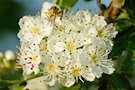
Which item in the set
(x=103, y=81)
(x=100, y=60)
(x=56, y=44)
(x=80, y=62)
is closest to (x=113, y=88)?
(x=103, y=81)

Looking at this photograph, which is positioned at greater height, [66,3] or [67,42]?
[66,3]

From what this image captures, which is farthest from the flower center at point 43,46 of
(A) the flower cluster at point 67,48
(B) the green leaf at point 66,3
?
(B) the green leaf at point 66,3

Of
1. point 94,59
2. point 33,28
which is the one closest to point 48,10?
point 33,28

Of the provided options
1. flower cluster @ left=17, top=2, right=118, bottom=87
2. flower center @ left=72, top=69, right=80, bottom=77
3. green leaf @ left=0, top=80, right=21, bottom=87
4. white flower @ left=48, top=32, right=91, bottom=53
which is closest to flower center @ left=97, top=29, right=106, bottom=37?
flower cluster @ left=17, top=2, right=118, bottom=87

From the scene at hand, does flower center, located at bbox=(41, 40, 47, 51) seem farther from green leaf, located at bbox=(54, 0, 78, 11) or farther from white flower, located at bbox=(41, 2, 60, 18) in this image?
green leaf, located at bbox=(54, 0, 78, 11)

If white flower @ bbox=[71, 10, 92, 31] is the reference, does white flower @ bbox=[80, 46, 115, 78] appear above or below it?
below

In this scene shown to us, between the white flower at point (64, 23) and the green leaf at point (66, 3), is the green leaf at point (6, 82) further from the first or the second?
the green leaf at point (66, 3)

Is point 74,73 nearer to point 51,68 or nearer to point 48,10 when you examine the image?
point 51,68

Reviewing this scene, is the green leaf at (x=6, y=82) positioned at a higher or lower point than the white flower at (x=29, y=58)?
lower
